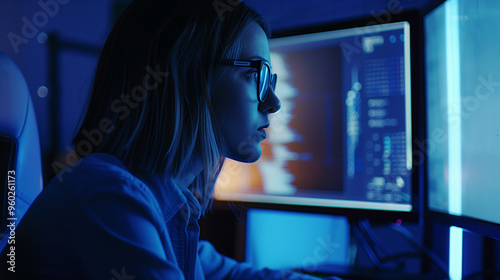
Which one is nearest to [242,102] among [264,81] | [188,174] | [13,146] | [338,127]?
[264,81]

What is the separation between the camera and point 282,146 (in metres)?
0.76

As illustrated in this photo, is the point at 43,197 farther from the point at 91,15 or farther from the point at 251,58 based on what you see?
the point at 91,15

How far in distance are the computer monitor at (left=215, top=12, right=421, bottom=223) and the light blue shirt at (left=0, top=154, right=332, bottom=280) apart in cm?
38

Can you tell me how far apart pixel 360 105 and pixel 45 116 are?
94 centimetres

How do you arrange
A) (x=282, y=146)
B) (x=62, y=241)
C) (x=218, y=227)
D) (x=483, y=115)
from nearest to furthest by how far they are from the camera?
(x=62, y=241) < (x=483, y=115) < (x=282, y=146) < (x=218, y=227)

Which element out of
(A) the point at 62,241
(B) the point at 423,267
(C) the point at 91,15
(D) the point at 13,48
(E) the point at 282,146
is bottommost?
(B) the point at 423,267

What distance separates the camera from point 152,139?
1.59 ft

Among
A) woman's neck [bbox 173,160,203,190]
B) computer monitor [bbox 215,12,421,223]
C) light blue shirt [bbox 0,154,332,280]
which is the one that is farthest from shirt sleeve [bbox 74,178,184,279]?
computer monitor [bbox 215,12,421,223]

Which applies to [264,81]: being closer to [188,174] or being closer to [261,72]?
[261,72]

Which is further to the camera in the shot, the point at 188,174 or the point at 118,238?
the point at 188,174

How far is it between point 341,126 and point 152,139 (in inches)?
15.5

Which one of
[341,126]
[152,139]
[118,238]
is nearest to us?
[118,238]

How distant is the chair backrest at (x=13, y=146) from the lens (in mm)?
530

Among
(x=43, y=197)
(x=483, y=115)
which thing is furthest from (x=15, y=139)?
(x=483, y=115)
